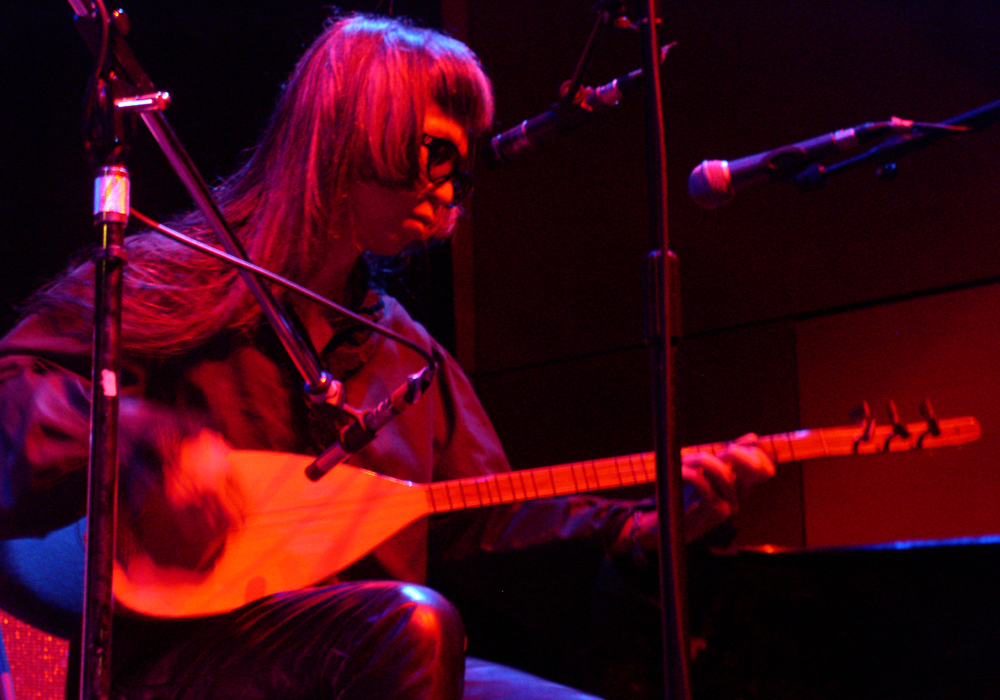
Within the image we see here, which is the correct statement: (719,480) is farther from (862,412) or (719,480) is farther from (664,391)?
(664,391)

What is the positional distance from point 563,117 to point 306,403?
623mm

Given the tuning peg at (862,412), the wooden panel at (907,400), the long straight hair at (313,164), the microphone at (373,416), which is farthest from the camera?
the wooden panel at (907,400)

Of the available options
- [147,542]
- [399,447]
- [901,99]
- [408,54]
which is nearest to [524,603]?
[399,447]

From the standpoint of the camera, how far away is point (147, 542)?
1.25 metres

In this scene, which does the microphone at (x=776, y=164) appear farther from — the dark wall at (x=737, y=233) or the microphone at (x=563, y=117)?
the dark wall at (x=737, y=233)

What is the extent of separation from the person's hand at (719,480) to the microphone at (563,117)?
2.06 feet

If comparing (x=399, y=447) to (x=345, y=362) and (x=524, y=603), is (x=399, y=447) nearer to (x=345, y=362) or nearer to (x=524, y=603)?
(x=345, y=362)

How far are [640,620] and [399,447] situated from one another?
59 centimetres

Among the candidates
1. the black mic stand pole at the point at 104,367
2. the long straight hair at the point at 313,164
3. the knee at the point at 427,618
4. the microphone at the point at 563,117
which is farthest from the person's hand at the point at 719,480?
the black mic stand pole at the point at 104,367

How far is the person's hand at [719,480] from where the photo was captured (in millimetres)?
1429

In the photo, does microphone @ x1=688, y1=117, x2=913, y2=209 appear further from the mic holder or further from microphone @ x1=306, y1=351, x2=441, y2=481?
microphone @ x1=306, y1=351, x2=441, y2=481

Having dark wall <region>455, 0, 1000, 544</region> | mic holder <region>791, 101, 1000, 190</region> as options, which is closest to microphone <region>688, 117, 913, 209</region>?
mic holder <region>791, 101, 1000, 190</region>

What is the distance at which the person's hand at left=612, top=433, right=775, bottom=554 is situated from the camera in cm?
143

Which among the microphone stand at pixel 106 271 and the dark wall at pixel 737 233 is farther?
the dark wall at pixel 737 233
